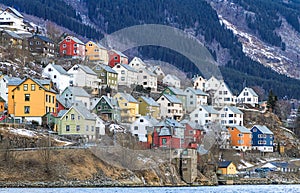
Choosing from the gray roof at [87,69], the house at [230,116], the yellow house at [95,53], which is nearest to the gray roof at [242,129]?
the house at [230,116]

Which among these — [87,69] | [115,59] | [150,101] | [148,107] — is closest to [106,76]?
[87,69]

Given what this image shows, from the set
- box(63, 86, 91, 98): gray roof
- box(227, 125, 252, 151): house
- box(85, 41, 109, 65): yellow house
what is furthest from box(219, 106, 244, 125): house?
box(85, 41, 109, 65): yellow house

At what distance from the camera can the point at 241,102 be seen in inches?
6447

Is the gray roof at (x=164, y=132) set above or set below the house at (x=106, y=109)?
below

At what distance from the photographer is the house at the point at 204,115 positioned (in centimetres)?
14062

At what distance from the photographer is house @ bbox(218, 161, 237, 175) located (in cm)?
11981

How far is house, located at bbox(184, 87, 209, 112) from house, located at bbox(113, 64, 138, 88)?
860 cm

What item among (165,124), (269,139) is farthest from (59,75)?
(269,139)

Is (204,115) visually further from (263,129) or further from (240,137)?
(263,129)

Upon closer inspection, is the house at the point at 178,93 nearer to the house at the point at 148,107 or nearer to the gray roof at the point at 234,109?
the gray roof at the point at 234,109

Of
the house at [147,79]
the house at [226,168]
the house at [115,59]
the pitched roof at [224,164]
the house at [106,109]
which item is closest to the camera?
the house at [226,168]

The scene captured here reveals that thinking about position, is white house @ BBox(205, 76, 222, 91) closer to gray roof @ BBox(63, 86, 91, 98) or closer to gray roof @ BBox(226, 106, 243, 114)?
gray roof @ BBox(226, 106, 243, 114)

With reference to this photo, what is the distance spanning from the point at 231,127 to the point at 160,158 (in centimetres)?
3269

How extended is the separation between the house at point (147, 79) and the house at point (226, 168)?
3396cm
